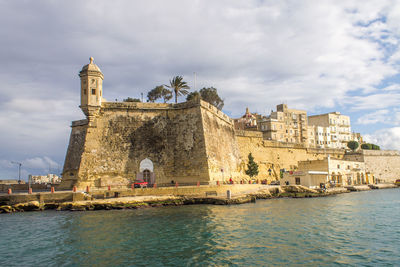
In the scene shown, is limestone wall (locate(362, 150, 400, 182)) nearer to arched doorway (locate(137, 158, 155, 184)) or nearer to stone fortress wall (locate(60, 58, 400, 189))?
stone fortress wall (locate(60, 58, 400, 189))

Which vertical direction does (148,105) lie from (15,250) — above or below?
above

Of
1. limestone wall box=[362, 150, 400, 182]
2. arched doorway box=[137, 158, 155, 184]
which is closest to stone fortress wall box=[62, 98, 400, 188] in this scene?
arched doorway box=[137, 158, 155, 184]

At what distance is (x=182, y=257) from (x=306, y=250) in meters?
4.45

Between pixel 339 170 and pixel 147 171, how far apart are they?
30.1 metres

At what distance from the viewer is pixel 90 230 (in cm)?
1468

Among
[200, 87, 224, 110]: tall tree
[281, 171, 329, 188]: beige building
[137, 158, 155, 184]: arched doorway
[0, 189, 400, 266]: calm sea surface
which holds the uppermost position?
[200, 87, 224, 110]: tall tree

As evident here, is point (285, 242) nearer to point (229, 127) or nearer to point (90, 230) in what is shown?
point (90, 230)

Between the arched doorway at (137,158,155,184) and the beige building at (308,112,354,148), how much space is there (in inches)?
1961

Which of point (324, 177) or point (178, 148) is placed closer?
point (178, 148)

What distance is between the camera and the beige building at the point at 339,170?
41844mm

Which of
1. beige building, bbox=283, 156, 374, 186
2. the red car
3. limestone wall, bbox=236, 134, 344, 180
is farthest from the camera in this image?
limestone wall, bbox=236, 134, 344, 180

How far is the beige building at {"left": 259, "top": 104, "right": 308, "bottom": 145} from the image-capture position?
59.5 m

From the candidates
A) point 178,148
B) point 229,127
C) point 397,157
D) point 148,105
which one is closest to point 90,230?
point 178,148

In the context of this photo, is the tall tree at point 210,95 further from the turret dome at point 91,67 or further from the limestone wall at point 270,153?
the turret dome at point 91,67
